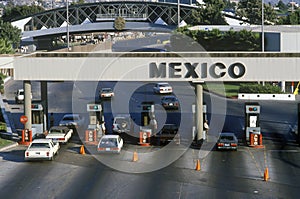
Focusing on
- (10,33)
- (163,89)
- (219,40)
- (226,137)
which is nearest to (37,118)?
(226,137)

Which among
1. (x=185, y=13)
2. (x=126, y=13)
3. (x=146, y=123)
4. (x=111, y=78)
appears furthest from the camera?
(x=126, y=13)

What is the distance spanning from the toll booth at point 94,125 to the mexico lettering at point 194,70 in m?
6.20

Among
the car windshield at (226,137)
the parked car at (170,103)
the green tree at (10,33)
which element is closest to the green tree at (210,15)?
the green tree at (10,33)

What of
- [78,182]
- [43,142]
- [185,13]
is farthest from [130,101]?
[185,13]

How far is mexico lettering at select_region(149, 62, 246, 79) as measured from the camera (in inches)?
1645

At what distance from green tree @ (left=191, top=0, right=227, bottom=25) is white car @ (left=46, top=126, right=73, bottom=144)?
86.8 meters

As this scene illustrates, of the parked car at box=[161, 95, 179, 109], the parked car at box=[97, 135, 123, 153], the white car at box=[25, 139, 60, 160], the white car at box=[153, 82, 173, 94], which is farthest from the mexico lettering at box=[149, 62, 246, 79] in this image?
the white car at box=[153, 82, 173, 94]

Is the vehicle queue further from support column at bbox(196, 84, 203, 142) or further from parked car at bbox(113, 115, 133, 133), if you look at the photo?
support column at bbox(196, 84, 203, 142)

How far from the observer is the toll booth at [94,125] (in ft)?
148

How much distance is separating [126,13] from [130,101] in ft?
334

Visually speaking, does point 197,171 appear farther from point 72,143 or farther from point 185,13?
point 185,13

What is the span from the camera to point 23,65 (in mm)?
43781

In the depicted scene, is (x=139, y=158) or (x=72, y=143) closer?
(x=139, y=158)

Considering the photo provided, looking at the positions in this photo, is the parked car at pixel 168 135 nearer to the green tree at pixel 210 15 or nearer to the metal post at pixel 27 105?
the metal post at pixel 27 105
